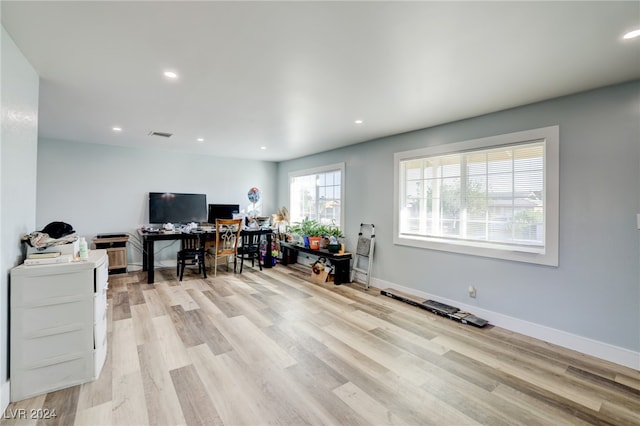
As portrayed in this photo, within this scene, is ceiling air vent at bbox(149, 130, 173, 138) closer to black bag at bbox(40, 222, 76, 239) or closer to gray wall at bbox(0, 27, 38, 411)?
gray wall at bbox(0, 27, 38, 411)

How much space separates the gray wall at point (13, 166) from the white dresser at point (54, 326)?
0.06 metres

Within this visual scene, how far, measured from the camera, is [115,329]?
2930 millimetres

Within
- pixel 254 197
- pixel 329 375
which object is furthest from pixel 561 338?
pixel 254 197

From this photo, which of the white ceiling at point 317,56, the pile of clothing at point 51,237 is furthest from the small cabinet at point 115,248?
the pile of clothing at point 51,237

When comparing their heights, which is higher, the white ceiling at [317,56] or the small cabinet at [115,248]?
the white ceiling at [317,56]

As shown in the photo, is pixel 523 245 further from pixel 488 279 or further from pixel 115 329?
pixel 115 329

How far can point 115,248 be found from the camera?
5.04 metres

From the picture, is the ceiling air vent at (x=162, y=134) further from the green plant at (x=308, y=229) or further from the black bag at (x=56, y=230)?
the green plant at (x=308, y=229)

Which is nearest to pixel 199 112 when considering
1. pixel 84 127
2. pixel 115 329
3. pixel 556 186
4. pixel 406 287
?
pixel 84 127

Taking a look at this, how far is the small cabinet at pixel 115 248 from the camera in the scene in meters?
4.93

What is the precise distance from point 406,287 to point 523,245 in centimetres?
159

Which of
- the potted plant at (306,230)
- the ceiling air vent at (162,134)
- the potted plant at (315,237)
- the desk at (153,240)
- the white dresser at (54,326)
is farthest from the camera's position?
the potted plant at (306,230)

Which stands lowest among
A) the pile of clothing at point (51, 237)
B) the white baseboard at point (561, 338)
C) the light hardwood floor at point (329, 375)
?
the light hardwood floor at point (329, 375)

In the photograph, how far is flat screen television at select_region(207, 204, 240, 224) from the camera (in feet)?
20.2
